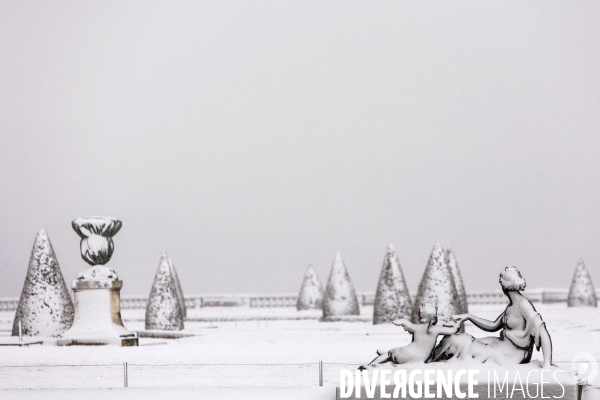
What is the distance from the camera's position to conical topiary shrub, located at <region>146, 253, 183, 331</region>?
32.3 m

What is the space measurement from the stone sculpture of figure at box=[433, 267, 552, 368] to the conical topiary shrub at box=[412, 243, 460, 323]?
1736 cm

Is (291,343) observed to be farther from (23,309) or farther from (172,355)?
(23,309)

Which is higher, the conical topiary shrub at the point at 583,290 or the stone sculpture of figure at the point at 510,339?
the stone sculpture of figure at the point at 510,339

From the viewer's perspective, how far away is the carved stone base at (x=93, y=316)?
25.3m

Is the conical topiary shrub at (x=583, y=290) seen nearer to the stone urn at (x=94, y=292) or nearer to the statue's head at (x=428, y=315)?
the stone urn at (x=94, y=292)

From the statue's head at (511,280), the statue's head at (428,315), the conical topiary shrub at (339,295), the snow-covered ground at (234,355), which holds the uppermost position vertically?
the statue's head at (511,280)

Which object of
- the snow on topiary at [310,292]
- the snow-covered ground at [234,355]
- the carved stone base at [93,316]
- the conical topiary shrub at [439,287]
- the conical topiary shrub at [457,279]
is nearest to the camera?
the snow-covered ground at [234,355]

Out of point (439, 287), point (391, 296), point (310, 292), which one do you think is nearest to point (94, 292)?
point (439, 287)

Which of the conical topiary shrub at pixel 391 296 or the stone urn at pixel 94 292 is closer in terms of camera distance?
the stone urn at pixel 94 292

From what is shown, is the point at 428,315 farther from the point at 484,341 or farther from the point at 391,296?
the point at 391,296

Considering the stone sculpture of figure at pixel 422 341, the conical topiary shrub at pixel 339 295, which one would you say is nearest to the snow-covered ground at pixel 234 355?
the conical topiary shrub at pixel 339 295

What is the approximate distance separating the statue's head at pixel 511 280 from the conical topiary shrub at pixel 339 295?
86.6 feet

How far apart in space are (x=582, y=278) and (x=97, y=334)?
1177 inches

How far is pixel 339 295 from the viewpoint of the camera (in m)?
38.8
